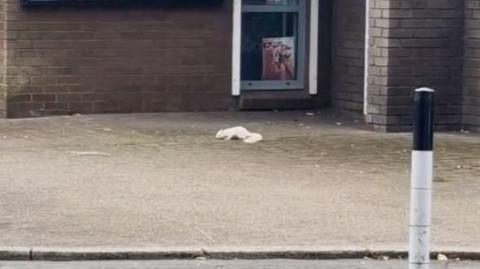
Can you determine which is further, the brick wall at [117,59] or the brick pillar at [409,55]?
the brick wall at [117,59]

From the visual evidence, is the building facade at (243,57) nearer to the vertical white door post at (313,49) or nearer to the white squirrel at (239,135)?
the vertical white door post at (313,49)

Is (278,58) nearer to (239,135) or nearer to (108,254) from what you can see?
(239,135)

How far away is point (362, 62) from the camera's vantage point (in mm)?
16578

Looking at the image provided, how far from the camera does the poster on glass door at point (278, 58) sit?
56.6 feet

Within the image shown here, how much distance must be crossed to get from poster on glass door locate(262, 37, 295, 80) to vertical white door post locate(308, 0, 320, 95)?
0.22 m

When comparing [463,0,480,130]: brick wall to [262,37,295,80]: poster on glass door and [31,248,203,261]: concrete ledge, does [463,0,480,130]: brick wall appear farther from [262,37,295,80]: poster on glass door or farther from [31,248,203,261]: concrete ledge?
[31,248,203,261]: concrete ledge

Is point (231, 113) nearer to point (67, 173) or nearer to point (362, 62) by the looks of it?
point (362, 62)

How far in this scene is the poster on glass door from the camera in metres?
17.3

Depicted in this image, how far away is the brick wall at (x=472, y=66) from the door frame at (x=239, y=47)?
2192 mm

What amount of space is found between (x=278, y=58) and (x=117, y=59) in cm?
196

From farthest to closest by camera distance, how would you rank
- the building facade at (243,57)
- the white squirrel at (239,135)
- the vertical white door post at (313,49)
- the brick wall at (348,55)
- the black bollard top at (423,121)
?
1. the vertical white door post at (313,49)
2. the brick wall at (348,55)
3. the building facade at (243,57)
4. the white squirrel at (239,135)
5. the black bollard top at (423,121)

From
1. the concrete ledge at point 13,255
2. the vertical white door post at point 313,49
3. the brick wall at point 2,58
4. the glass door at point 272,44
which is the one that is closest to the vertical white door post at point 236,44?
the glass door at point 272,44

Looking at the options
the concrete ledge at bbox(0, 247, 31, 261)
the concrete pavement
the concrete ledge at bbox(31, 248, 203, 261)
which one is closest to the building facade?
the concrete pavement

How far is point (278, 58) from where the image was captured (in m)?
17.3
